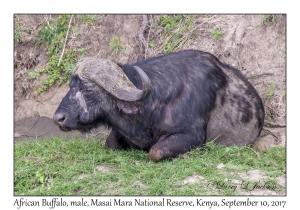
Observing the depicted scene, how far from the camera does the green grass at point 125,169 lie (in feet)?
18.7

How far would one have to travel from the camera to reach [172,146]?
22.6ft

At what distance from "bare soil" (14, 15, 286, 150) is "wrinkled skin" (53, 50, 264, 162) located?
2.92 ft

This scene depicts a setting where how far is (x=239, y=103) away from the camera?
7980 millimetres

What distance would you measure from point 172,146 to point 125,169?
0.89 metres

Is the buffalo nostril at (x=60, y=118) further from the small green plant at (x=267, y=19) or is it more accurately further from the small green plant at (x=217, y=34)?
the small green plant at (x=267, y=19)

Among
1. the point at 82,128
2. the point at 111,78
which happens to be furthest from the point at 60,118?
the point at 111,78

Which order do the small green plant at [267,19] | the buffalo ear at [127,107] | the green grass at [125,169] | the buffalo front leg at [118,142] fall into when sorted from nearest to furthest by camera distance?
the green grass at [125,169], the buffalo ear at [127,107], the buffalo front leg at [118,142], the small green plant at [267,19]

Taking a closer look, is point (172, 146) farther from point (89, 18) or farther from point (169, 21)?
point (89, 18)

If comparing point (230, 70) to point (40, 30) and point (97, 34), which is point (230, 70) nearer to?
point (97, 34)

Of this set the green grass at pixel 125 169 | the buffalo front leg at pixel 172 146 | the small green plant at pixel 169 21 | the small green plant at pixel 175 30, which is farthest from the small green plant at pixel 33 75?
the buffalo front leg at pixel 172 146

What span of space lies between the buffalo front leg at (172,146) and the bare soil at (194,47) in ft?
5.64

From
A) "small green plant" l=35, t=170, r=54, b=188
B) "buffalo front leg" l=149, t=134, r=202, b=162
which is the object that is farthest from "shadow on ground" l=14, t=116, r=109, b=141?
"small green plant" l=35, t=170, r=54, b=188

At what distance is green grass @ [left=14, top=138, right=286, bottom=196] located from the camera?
5695 millimetres

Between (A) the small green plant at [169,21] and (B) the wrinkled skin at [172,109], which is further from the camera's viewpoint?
(A) the small green plant at [169,21]
